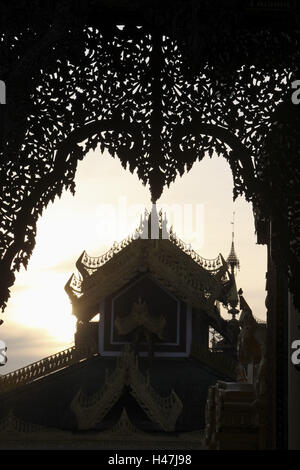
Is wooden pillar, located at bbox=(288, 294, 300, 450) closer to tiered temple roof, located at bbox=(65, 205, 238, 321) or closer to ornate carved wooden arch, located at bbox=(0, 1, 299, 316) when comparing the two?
ornate carved wooden arch, located at bbox=(0, 1, 299, 316)

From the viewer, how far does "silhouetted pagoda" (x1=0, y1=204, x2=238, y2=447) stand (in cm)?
1886

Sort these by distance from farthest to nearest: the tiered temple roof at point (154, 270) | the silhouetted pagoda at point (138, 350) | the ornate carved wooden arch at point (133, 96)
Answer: the tiered temple roof at point (154, 270) → the silhouetted pagoda at point (138, 350) → the ornate carved wooden arch at point (133, 96)

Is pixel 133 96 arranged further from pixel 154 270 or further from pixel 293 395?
pixel 154 270

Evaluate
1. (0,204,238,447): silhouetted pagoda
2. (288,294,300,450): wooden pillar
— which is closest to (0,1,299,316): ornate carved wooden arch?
(288,294,300,450): wooden pillar

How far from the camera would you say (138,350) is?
2202 centimetres

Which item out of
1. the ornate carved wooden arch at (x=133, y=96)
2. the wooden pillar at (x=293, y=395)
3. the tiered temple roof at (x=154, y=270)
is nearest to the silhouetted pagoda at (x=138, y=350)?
the tiered temple roof at (x=154, y=270)

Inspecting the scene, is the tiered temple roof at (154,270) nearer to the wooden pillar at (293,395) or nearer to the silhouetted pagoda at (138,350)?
the silhouetted pagoda at (138,350)

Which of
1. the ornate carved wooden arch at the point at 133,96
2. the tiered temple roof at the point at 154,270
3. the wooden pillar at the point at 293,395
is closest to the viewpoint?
the ornate carved wooden arch at the point at 133,96

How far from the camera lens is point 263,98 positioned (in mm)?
5316

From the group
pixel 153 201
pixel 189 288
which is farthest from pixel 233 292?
pixel 153 201

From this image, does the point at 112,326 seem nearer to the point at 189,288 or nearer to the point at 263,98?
the point at 189,288

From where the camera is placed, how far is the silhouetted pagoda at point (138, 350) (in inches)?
742

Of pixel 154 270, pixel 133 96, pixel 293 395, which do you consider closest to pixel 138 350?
pixel 154 270

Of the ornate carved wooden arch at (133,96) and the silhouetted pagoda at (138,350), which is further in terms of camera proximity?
the silhouetted pagoda at (138,350)
